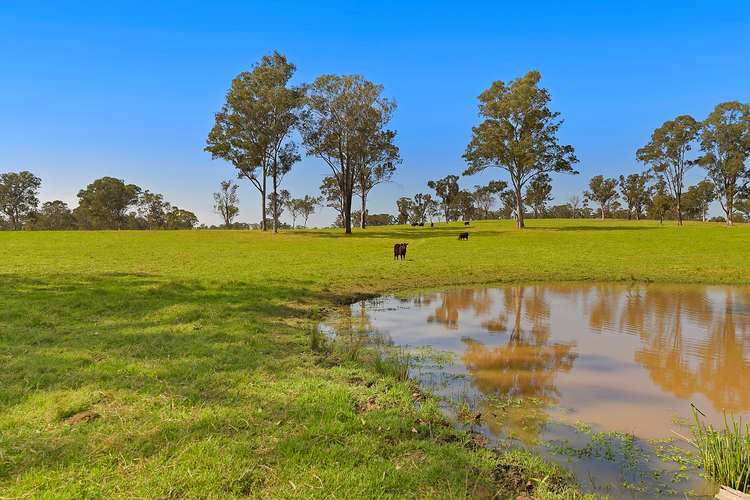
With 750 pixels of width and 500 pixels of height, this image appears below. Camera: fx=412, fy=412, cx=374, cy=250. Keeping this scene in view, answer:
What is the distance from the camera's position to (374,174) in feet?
221

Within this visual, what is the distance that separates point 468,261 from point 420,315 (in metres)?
14.4

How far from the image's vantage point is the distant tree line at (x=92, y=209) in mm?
107375

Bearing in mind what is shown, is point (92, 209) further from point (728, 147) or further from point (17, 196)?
point (728, 147)

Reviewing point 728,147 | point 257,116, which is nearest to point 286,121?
point 257,116

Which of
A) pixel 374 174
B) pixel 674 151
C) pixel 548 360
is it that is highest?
pixel 674 151

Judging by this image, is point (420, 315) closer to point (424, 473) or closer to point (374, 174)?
point (424, 473)

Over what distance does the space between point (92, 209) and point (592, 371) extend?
12598cm

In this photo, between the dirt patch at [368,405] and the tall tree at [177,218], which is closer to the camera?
the dirt patch at [368,405]

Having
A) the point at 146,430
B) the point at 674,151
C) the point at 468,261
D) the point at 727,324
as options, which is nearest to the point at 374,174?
the point at 468,261

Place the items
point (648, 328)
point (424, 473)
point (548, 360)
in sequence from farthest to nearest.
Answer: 1. point (648, 328)
2. point (548, 360)
3. point (424, 473)

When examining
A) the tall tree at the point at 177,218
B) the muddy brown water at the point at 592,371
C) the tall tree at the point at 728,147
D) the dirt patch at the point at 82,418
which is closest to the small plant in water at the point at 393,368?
the muddy brown water at the point at 592,371

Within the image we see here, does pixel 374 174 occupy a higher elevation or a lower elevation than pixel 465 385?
higher

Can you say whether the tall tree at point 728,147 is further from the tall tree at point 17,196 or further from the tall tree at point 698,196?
the tall tree at point 17,196

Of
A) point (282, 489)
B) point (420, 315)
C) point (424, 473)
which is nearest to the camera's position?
point (282, 489)
